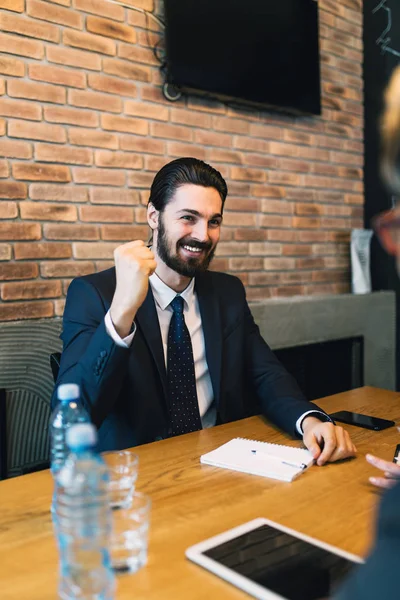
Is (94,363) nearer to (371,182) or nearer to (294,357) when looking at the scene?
(294,357)

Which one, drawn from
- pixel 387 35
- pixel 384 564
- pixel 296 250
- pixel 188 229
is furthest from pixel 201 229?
pixel 387 35

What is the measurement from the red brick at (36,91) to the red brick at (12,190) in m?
0.32

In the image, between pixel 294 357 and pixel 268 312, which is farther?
pixel 294 357

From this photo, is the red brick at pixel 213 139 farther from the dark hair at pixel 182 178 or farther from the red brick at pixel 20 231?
the red brick at pixel 20 231

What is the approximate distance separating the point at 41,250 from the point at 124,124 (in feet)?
2.16

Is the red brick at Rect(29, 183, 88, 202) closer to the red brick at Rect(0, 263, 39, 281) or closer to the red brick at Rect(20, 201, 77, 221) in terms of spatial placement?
the red brick at Rect(20, 201, 77, 221)

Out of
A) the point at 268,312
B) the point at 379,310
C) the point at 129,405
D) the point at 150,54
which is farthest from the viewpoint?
the point at 379,310

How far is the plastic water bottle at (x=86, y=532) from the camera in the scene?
2.35 ft

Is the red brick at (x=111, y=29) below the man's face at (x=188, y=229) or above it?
above

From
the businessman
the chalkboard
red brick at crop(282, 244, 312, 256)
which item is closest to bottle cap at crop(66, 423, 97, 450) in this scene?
the businessman

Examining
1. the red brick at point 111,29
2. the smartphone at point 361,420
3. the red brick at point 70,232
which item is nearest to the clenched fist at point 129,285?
the smartphone at point 361,420

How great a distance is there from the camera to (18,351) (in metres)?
2.04

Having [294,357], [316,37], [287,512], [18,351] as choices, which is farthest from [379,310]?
[287,512]

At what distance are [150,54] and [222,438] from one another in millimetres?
1767
